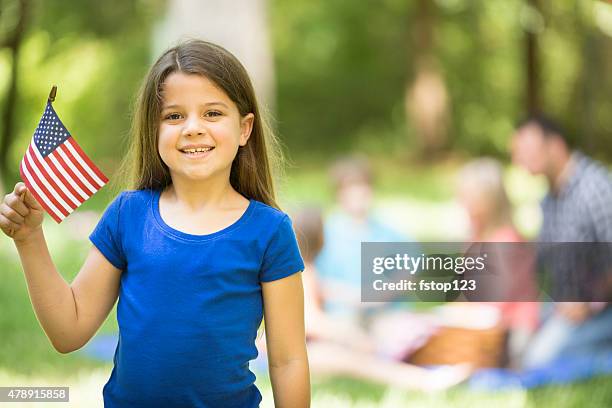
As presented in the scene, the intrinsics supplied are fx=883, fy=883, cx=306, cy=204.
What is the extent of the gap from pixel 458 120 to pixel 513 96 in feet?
1.43

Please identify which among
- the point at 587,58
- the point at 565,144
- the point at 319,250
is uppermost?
the point at 587,58

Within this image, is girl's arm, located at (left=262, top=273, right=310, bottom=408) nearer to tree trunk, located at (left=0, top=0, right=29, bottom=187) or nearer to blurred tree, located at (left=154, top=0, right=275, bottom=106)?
blurred tree, located at (left=154, top=0, right=275, bottom=106)

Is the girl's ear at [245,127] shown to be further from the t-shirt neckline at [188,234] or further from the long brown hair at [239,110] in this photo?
the t-shirt neckline at [188,234]

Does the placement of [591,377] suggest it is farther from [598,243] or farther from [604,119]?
[604,119]

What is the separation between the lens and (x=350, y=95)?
20.4 feet

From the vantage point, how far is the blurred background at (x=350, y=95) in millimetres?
3730

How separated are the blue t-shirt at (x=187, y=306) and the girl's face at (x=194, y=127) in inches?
4.9

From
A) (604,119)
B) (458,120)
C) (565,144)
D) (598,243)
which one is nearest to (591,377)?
(598,243)

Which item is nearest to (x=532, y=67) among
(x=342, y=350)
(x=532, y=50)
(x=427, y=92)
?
(x=532, y=50)

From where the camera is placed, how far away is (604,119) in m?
5.04

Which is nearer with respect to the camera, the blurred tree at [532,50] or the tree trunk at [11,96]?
the tree trunk at [11,96]

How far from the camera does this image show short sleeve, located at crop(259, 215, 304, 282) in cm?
174

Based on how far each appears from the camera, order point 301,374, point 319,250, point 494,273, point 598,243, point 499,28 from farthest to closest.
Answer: point 499,28 → point 319,250 → point 598,243 → point 494,273 → point 301,374

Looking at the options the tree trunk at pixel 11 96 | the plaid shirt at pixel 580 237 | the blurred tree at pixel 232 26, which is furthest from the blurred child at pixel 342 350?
the tree trunk at pixel 11 96
